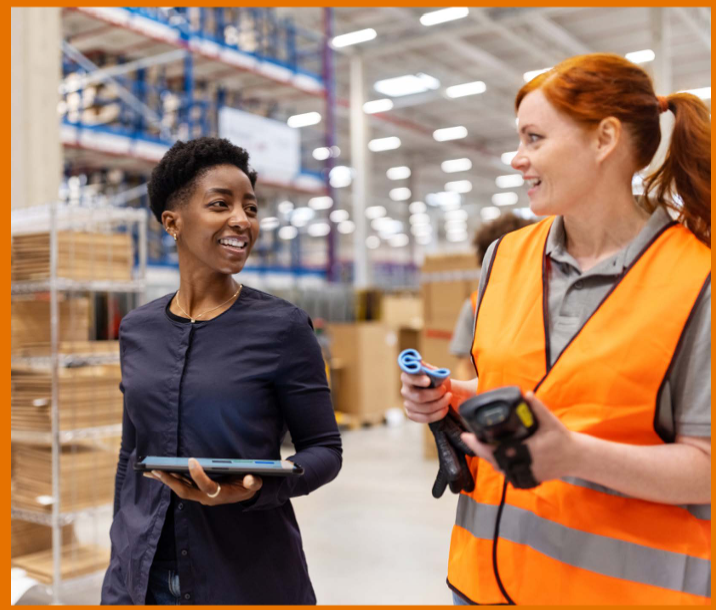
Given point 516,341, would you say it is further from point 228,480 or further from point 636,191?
point 228,480

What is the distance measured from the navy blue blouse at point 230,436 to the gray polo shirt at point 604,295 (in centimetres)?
51

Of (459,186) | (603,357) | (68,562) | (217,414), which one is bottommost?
(68,562)

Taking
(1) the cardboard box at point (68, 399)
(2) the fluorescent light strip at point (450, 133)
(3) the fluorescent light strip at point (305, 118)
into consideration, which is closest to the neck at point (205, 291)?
(1) the cardboard box at point (68, 399)

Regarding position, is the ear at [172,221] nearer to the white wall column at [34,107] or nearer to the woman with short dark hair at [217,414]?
the woman with short dark hair at [217,414]

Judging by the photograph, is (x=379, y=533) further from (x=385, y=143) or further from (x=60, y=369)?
(x=385, y=143)

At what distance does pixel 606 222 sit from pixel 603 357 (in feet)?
0.88

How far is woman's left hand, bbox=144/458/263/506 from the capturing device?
1.39 metres

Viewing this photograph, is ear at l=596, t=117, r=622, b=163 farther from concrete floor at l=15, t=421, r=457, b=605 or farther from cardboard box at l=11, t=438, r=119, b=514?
cardboard box at l=11, t=438, r=119, b=514

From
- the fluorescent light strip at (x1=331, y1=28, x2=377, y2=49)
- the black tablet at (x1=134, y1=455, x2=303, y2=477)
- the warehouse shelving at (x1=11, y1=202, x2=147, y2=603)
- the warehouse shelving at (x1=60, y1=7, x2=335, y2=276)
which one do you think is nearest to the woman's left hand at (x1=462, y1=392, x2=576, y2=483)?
the black tablet at (x1=134, y1=455, x2=303, y2=477)

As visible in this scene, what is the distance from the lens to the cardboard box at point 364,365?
9.45 meters

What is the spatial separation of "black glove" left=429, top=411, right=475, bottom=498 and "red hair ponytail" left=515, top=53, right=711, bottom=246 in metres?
0.57

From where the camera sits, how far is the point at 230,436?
5.13 ft

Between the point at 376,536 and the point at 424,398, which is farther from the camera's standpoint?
the point at 376,536

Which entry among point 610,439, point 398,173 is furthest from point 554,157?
point 398,173
